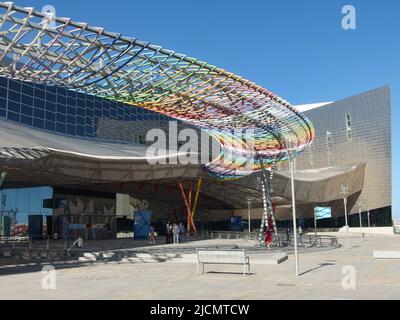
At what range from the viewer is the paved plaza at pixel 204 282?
11273 mm

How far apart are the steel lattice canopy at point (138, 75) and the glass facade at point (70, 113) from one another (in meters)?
25.8

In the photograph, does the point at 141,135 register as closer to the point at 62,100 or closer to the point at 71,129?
the point at 71,129

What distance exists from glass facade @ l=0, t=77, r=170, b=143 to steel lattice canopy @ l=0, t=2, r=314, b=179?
1015 inches

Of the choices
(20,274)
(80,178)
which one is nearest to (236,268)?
(20,274)

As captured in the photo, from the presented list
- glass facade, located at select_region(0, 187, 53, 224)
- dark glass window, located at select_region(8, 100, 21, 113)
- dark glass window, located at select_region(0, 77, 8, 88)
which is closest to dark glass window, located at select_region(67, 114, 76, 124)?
dark glass window, located at select_region(8, 100, 21, 113)

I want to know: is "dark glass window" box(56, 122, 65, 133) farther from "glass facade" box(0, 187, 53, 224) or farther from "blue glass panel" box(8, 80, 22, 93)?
"glass facade" box(0, 187, 53, 224)

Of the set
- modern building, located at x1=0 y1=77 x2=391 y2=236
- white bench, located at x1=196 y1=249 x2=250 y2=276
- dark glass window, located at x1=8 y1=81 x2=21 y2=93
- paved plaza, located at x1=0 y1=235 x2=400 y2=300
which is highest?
dark glass window, located at x1=8 y1=81 x2=21 y2=93

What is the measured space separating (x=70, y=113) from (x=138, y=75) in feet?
113

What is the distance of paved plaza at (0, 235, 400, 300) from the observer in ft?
37.0

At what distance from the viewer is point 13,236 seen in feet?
129

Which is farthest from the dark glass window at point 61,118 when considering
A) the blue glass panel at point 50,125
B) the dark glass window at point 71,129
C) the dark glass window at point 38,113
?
the dark glass window at point 38,113

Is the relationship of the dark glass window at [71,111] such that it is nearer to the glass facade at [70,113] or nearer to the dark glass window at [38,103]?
the glass facade at [70,113]

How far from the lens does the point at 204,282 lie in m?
13.7
